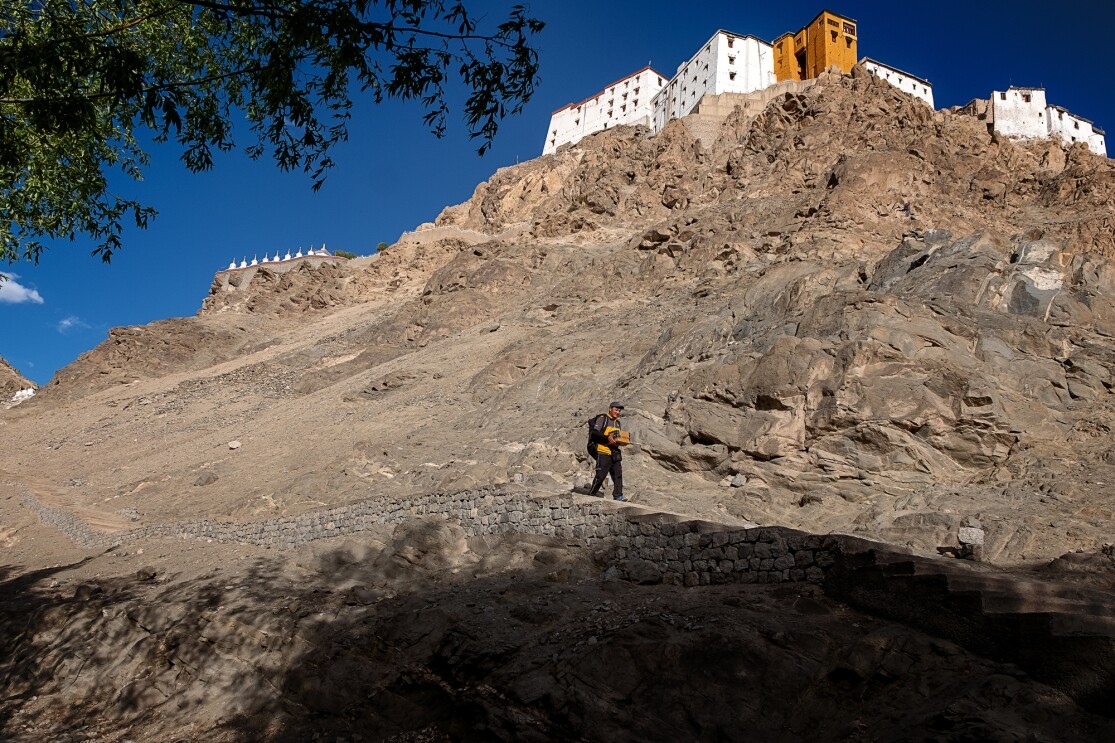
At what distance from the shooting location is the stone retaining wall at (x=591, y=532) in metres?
6.77

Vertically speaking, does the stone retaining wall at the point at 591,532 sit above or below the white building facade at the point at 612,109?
below

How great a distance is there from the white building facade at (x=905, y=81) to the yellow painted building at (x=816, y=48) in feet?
14.6

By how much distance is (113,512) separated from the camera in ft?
50.7

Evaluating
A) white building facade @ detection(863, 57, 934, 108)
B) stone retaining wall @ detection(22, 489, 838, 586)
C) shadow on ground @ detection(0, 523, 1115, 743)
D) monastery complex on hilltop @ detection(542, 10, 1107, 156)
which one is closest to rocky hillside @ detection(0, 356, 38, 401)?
stone retaining wall @ detection(22, 489, 838, 586)

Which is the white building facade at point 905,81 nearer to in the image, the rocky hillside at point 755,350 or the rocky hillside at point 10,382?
the rocky hillside at point 755,350

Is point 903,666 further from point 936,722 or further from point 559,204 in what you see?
point 559,204

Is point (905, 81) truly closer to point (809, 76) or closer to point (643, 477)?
point (809, 76)

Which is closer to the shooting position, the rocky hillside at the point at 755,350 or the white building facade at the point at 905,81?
the rocky hillside at the point at 755,350

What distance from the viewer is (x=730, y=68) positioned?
45625 millimetres

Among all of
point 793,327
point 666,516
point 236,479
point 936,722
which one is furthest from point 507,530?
point 236,479

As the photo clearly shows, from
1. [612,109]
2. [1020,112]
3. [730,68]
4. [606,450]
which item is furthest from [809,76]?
[606,450]

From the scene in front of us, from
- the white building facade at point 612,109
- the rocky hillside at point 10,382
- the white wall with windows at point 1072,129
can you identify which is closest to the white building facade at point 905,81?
the white wall with windows at point 1072,129

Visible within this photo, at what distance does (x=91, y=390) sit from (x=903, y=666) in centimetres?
3856

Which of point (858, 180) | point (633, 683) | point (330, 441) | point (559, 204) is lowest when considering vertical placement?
point (633, 683)
